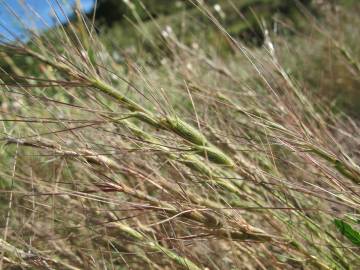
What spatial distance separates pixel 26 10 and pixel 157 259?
68cm

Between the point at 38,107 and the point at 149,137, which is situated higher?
the point at 38,107

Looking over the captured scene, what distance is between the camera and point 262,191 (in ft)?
4.46

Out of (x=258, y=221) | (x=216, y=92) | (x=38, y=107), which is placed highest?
(x=38, y=107)

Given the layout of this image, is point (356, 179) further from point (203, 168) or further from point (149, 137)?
point (149, 137)

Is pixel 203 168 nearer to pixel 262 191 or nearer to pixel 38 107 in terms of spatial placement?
pixel 262 191

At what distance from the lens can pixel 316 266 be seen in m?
1.16

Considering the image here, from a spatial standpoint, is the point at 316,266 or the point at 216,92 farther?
the point at 216,92

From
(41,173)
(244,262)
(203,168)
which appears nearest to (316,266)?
(244,262)

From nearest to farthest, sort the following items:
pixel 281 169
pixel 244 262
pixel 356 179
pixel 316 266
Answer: pixel 356 179 < pixel 316 266 < pixel 244 262 < pixel 281 169

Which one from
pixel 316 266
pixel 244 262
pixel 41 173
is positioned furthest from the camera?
pixel 41 173

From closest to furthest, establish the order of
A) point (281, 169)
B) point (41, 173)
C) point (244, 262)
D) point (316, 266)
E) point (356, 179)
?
point (356, 179)
point (316, 266)
point (244, 262)
point (281, 169)
point (41, 173)

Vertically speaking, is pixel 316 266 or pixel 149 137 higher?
pixel 149 137

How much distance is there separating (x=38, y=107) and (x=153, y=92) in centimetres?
41

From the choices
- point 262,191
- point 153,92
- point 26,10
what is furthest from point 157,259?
point 26,10
